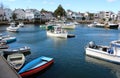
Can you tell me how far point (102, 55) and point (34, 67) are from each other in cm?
1018

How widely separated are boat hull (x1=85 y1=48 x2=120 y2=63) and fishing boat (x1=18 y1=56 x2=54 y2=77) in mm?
7039

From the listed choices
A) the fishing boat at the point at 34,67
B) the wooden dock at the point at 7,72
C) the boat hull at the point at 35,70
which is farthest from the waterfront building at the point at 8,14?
the wooden dock at the point at 7,72

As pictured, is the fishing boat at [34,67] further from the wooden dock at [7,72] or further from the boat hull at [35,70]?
the wooden dock at [7,72]

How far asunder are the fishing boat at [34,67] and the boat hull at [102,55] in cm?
704

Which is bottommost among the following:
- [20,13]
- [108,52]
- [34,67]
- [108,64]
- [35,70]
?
[108,64]

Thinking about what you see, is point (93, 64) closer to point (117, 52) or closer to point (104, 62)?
point (104, 62)

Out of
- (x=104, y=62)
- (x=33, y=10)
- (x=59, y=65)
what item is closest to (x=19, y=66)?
(x=59, y=65)

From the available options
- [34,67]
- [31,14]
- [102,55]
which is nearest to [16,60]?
[34,67]

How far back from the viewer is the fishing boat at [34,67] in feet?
64.3

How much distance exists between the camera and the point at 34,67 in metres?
21.0

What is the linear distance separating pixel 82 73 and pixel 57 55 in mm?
8817

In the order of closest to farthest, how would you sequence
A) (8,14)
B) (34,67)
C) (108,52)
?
(34,67) < (108,52) < (8,14)

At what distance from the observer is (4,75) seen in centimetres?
1414

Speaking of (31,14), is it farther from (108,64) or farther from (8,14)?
(108,64)
